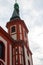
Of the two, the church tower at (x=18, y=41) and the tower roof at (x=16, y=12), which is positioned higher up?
the tower roof at (x=16, y=12)

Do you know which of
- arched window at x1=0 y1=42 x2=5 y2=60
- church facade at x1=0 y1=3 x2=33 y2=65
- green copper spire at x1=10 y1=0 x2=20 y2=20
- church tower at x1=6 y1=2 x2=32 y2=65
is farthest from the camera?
green copper spire at x1=10 y1=0 x2=20 y2=20

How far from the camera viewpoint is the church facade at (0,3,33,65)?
35.1 meters

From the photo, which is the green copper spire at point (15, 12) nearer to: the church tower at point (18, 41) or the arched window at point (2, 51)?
the church tower at point (18, 41)

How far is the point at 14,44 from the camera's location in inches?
1512

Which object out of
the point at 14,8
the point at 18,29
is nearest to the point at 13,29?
the point at 18,29

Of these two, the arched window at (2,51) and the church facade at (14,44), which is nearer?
the arched window at (2,51)

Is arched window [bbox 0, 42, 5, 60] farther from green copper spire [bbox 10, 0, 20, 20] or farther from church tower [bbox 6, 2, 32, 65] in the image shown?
A: green copper spire [bbox 10, 0, 20, 20]

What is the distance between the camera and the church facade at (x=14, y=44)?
115ft

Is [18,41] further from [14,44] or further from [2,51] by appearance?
[2,51]

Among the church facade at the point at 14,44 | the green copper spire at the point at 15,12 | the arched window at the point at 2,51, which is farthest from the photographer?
the green copper spire at the point at 15,12

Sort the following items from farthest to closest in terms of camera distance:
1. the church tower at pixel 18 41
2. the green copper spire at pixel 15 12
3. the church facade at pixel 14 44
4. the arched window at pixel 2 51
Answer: the green copper spire at pixel 15 12
the church tower at pixel 18 41
the church facade at pixel 14 44
the arched window at pixel 2 51

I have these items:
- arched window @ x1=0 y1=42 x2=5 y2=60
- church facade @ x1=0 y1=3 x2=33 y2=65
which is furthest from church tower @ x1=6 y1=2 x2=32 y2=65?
arched window @ x1=0 y1=42 x2=5 y2=60

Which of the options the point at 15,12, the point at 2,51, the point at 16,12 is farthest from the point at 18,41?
the point at 16,12

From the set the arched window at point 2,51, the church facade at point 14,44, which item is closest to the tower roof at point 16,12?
the church facade at point 14,44
